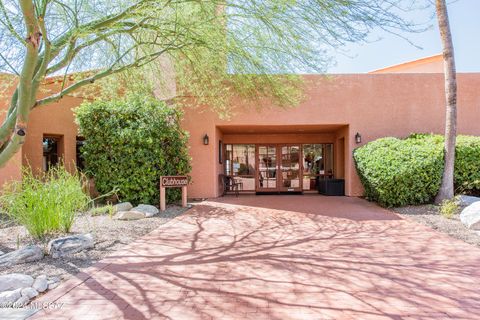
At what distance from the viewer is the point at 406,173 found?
8977 mm

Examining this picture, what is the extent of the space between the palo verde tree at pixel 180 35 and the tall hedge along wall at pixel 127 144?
180 centimetres

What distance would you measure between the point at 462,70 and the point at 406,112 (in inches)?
103

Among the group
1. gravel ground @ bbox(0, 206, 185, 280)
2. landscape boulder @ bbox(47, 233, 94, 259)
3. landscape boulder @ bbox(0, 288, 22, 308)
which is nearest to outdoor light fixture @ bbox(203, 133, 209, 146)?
gravel ground @ bbox(0, 206, 185, 280)

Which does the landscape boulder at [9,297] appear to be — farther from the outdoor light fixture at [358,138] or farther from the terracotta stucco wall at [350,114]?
the outdoor light fixture at [358,138]

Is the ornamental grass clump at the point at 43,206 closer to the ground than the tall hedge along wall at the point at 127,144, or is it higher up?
closer to the ground

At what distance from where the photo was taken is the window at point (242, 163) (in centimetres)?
Answer: 1512

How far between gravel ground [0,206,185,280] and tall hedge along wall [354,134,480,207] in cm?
551

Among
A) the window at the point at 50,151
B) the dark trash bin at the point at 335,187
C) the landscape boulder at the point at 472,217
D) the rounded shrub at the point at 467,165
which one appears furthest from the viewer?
the dark trash bin at the point at 335,187

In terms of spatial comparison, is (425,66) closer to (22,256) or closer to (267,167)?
(267,167)

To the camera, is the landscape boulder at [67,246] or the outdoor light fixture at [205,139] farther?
the outdoor light fixture at [205,139]

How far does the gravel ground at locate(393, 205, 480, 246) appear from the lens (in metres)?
6.25

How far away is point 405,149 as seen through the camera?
952 centimetres

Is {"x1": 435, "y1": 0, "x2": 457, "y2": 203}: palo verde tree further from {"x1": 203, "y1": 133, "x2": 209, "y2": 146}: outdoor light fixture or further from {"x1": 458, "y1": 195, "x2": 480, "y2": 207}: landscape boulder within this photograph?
{"x1": 203, "y1": 133, "x2": 209, "y2": 146}: outdoor light fixture

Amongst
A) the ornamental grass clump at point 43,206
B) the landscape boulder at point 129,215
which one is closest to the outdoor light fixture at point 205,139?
the landscape boulder at point 129,215
